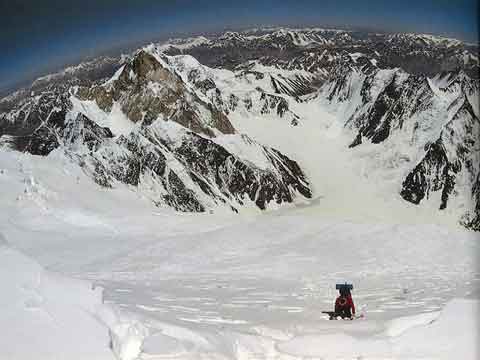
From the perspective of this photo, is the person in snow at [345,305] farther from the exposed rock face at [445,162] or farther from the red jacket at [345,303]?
the exposed rock face at [445,162]

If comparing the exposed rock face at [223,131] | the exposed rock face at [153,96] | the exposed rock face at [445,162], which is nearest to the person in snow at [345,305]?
the exposed rock face at [223,131]

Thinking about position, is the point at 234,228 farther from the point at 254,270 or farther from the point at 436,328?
the point at 436,328

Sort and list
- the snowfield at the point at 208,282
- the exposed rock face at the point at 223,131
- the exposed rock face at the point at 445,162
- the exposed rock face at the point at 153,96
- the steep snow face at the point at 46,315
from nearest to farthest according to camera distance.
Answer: the steep snow face at the point at 46,315, the snowfield at the point at 208,282, the exposed rock face at the point at 223,131, the exposed rock face at the point at 445,162, the exposed rock face at the point at 153,96

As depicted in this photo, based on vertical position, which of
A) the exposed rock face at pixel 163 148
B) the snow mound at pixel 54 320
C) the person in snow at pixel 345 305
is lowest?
the snow mound at pixel 54 320

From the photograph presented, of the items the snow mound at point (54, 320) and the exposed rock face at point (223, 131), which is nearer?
the snow mound at point (54, 320)

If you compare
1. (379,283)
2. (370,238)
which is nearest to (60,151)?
(370,238)

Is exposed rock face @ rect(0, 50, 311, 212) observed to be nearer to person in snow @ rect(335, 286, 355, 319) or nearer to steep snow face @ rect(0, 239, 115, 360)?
person in snow @ rect(335, 286, 355, 319)

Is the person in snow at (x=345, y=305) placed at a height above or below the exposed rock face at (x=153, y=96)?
below

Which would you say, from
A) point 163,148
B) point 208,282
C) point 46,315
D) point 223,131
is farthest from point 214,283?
point 223,131

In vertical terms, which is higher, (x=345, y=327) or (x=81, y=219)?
(x=81, y=219)
